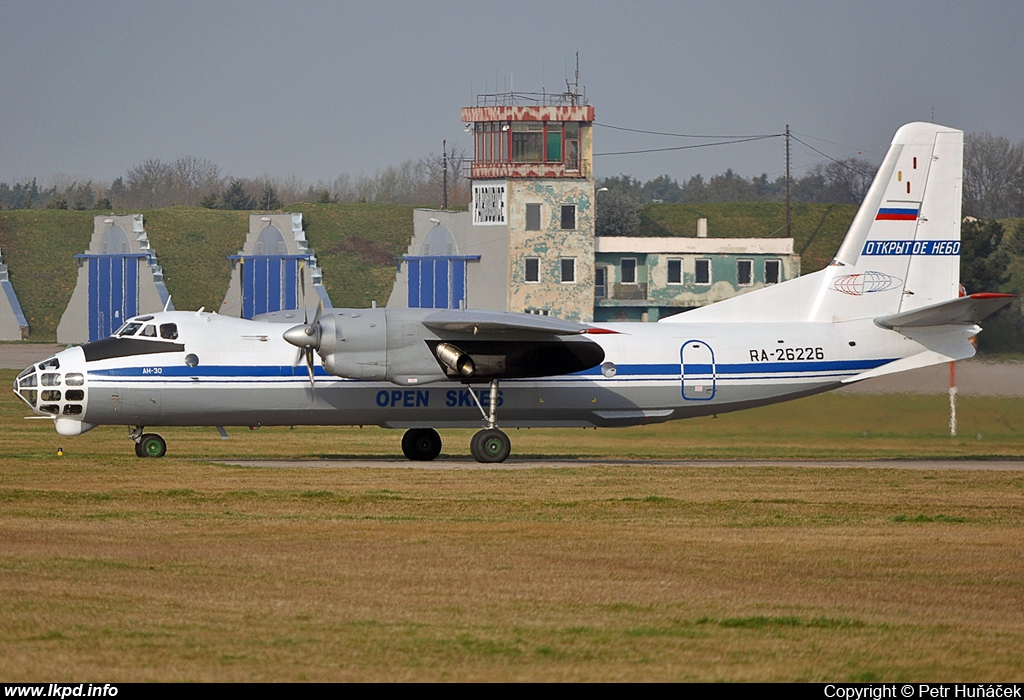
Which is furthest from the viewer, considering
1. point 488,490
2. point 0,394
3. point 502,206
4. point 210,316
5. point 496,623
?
point 502,206

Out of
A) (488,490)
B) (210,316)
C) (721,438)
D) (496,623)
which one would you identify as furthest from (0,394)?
(496,623)

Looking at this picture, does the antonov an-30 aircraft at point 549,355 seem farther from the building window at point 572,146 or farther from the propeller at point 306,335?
the building window at point 572,146

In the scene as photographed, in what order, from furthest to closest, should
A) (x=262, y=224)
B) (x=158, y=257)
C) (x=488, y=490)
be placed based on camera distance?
(x=158, y=257), (x=262, y=224), (x=488, y=490)

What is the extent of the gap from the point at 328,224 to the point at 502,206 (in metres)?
26.8

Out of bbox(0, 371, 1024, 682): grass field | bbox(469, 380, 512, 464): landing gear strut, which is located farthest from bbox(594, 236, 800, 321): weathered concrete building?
bbox(0, 371, 1024, 682): grass field

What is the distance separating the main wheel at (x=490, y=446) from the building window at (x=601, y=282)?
51476 mm

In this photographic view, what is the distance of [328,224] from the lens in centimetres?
9512

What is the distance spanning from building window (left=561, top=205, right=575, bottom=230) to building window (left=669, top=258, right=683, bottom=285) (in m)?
7.66

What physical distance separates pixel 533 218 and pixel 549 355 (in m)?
47.9

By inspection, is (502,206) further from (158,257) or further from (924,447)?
(924,447)

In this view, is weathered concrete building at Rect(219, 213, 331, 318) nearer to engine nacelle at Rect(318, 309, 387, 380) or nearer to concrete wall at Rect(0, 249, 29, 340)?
concrete wall at Rect(0, 249, 29, 340)

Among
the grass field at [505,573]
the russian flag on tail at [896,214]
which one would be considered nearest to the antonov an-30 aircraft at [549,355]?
the russian flag on tail at [896,214]

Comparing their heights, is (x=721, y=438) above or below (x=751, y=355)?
below

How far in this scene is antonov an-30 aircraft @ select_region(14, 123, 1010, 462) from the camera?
2384 cm
